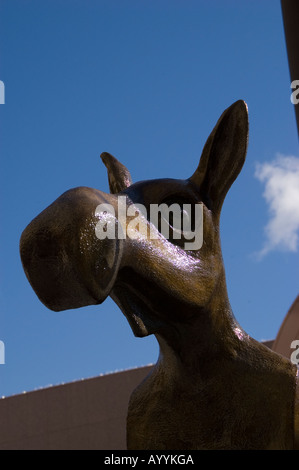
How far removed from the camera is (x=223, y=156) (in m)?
1.00

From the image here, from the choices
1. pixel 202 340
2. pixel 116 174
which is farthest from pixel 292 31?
pixel 202 340

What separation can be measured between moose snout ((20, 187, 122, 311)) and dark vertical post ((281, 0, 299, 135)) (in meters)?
2.13

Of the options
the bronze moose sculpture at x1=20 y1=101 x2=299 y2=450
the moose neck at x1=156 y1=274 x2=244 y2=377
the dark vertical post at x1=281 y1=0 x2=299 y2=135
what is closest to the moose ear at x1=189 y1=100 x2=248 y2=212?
the bronze moose sculpture at x1=20 y1=101 x2=299 y2=450

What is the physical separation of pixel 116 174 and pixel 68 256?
52 cm

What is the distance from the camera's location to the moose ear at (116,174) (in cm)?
114

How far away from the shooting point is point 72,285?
2.19ft

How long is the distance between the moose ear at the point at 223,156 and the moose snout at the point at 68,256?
36 centimetres

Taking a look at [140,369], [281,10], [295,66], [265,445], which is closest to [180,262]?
[265,445]

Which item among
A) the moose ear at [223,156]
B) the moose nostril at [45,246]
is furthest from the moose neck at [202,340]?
the moose nostril at [45,246]

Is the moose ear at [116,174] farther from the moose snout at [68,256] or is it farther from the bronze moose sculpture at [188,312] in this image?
the moose snout at [68,256]

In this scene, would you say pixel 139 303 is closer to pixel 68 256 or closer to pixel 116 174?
pixel 68 256

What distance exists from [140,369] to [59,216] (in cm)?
801

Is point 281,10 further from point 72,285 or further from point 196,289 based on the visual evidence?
point 72,285

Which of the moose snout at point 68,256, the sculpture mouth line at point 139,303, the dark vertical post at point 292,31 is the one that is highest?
the dark vertical post at point 292,31
